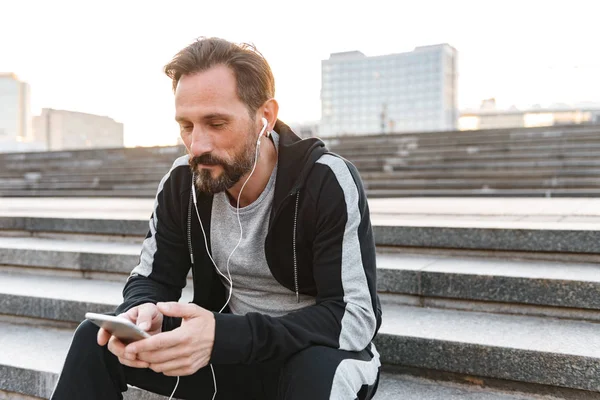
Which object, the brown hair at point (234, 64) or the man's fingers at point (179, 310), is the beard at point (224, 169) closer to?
the brown hair at point (234, 64)

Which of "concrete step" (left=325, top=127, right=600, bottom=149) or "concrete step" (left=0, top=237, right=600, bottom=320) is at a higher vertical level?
"concrete step" (left=325, top=127, right=600, bottom=149)

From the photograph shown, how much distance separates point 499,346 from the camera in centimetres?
196

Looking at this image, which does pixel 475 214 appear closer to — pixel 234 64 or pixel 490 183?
pixel 234 64

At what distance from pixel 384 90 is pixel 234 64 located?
123m

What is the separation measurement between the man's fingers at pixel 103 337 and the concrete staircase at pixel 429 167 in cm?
654

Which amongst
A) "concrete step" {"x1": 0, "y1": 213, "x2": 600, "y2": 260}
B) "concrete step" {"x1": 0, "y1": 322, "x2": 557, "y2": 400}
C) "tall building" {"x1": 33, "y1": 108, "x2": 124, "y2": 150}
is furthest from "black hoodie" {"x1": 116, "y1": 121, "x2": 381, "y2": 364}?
"tall building" {"x1": 33, "y1": 108, "x2": 124, "y2": 150}

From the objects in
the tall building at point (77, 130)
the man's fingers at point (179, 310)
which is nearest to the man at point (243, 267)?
the man's fingers at point (179, 310)

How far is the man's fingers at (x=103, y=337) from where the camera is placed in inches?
56.2

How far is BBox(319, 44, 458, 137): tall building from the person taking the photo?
372 feet

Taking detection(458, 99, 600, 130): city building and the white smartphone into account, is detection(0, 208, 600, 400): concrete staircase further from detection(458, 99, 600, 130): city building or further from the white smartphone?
detection(458, 99, 600, 130): city building

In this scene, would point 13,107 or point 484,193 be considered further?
point 13,107

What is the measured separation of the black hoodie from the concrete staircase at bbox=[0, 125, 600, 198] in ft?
19.8

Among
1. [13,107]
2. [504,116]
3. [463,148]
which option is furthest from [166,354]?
[13,107]

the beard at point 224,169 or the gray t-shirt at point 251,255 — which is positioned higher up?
the beard at point 224,169
